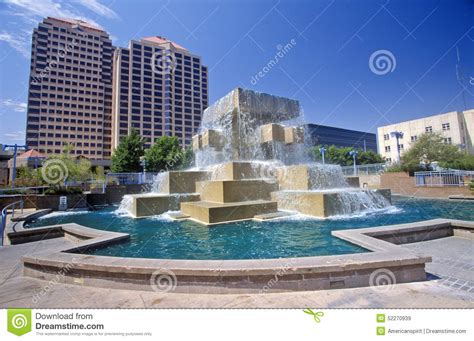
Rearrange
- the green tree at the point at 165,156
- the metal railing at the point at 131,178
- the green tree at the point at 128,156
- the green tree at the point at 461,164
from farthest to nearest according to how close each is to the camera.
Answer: the green tree at the point at 165,156, the green tree at the point at 128,156, the metal railing at the point at 131,178, the green tree at the point at 461,164

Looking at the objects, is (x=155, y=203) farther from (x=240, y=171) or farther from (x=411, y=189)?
(x=411, y=189)

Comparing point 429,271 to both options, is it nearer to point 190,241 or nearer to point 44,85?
point 190,241

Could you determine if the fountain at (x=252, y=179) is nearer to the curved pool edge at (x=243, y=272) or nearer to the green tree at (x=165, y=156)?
the curved pool edge at (x=243, y=272)

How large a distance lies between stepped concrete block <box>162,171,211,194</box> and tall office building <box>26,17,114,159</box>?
7809 centimetres

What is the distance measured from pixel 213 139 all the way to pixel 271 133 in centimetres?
389

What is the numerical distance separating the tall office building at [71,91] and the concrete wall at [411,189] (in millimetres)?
83983

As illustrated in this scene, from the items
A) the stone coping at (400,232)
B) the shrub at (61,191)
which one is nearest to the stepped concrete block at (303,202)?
the stone coping at (400,232)

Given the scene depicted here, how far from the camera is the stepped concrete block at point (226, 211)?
27.8 ft

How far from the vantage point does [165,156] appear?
35250 millimetres

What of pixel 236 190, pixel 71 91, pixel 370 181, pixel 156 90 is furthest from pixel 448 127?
pixel 71 91

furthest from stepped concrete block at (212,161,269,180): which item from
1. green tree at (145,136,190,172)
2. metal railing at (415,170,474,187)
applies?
green tree at (145,136,190,172)

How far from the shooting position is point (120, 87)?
80.8 metres
